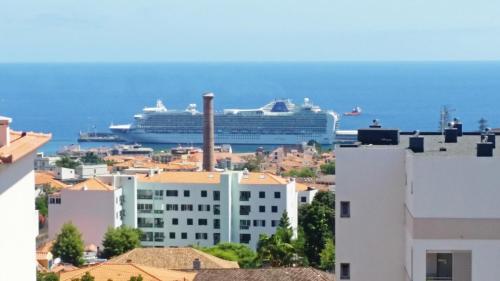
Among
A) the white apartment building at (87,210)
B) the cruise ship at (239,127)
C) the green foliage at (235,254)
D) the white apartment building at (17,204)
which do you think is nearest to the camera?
the white apartment building at (17,204)

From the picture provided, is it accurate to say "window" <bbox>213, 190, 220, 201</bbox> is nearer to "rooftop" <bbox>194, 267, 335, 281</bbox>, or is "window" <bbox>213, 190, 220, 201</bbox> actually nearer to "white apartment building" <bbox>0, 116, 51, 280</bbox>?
"rooftop" <bbox>194, 267, 335, 281</bbox>

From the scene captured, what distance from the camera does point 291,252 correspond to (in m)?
30.0

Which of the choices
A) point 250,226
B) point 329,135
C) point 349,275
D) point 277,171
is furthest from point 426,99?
point 349,275

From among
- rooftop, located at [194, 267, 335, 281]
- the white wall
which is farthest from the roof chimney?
rooftop, located at [194, 267, 335, 281]

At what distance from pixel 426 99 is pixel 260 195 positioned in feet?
421

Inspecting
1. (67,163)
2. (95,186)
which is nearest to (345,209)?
(95,186)

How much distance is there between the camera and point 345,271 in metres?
10.6

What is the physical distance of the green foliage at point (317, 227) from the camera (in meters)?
35.4

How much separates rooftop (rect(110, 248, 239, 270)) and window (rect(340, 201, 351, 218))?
19.0 metres

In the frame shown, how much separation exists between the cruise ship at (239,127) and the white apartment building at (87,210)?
73180 mm

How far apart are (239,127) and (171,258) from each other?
291 ft

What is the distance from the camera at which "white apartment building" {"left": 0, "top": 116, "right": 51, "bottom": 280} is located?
253 inches

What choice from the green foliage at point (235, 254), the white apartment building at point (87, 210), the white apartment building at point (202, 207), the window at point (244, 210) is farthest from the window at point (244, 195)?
Answer: the green foliage at point (235, 254)

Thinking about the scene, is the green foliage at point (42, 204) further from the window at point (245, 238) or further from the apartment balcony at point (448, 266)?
the apartment balcony at point (448, 266)
